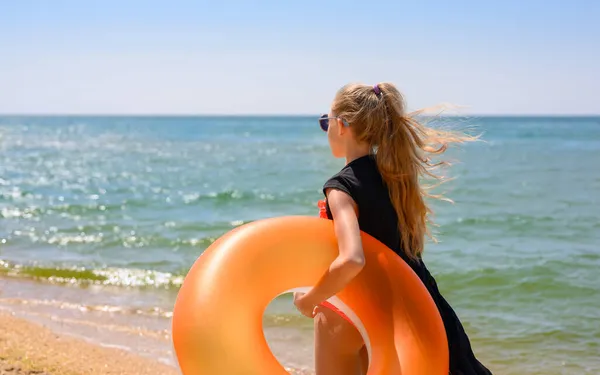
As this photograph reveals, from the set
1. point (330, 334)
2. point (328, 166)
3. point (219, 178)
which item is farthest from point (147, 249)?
point (328, 166)

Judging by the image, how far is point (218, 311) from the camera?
240 cm

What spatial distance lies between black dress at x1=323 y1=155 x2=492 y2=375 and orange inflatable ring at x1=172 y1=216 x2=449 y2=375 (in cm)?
9

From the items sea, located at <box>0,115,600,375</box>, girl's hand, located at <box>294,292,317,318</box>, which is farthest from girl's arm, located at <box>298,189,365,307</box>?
sea, located at <box>0,115,600,375</box>

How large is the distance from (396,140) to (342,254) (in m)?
0.52

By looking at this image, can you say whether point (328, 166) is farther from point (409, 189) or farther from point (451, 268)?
point (409, 189)

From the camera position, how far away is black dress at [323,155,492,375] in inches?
103

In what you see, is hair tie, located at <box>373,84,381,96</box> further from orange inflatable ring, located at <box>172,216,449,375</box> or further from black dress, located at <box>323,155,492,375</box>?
orange inflatable ring, located at <box>172,216,449,375</box>

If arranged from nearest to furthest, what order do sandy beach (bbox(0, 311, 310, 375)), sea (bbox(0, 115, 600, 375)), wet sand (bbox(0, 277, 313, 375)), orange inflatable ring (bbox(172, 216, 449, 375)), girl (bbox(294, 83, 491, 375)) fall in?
orange inflatable ring (bbox(172, 216, 449, 375))
girl (bbox(294, 83, 491, 375))
sandy beach (bbox(0, 311, 310, 375))
wet sand (bbox(0, 277, 313, 375))
sea (bbox(0, 115, 600, 375))

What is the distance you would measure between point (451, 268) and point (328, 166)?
14.3 metres

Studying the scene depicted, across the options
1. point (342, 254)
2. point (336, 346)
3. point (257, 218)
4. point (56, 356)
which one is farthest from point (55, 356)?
point (257, 218)

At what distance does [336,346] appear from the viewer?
9.02 ft

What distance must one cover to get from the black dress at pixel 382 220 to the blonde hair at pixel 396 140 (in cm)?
3

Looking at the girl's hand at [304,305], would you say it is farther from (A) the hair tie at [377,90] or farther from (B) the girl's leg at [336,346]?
(A) the hair tie at [377,90]

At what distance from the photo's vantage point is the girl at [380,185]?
8.82 feet
